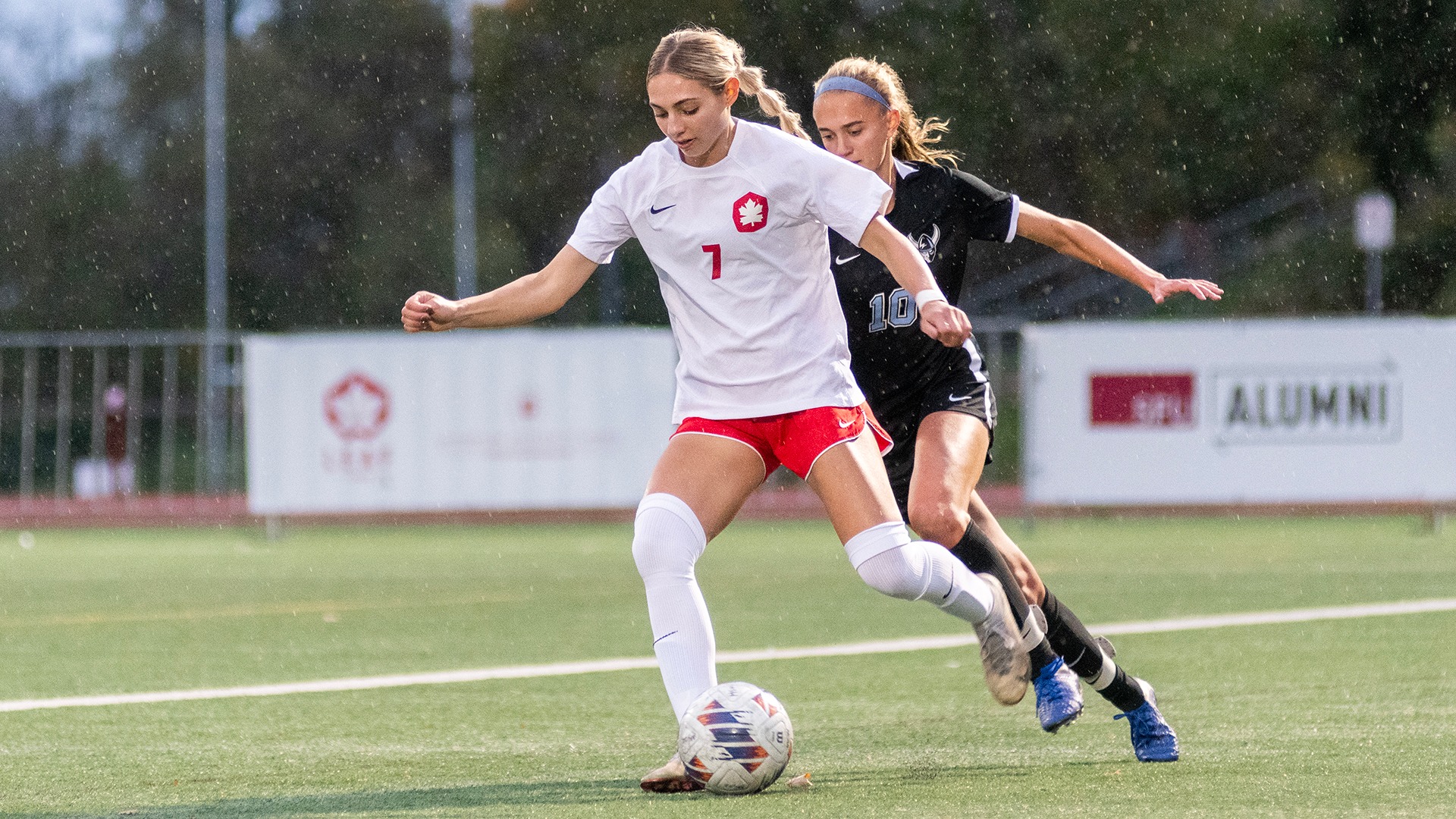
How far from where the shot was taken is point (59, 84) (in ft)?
130

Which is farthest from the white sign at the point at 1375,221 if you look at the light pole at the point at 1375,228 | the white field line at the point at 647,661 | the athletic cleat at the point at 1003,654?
the athletic cleat at the point at 1003,654

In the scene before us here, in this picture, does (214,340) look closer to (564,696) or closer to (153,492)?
(153,492)

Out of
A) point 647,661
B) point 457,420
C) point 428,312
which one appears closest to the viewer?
point 428,312

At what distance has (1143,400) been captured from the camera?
16266 mm

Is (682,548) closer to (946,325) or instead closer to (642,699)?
(946,325)

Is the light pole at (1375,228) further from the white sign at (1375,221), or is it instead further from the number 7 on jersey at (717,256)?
the number 7 on jersey at (717,256)

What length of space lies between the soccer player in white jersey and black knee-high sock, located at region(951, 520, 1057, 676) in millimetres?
354

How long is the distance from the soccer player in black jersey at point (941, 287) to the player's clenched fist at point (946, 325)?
3.37 ft

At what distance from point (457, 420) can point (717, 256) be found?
484 inches

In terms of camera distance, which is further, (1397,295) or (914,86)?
(914,86)

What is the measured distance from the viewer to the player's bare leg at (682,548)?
4938 millimetres

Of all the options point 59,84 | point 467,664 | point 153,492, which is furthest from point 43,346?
point 59,84

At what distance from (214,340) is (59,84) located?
72.9ft

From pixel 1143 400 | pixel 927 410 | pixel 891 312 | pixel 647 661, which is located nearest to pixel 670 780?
pixel 927 410
